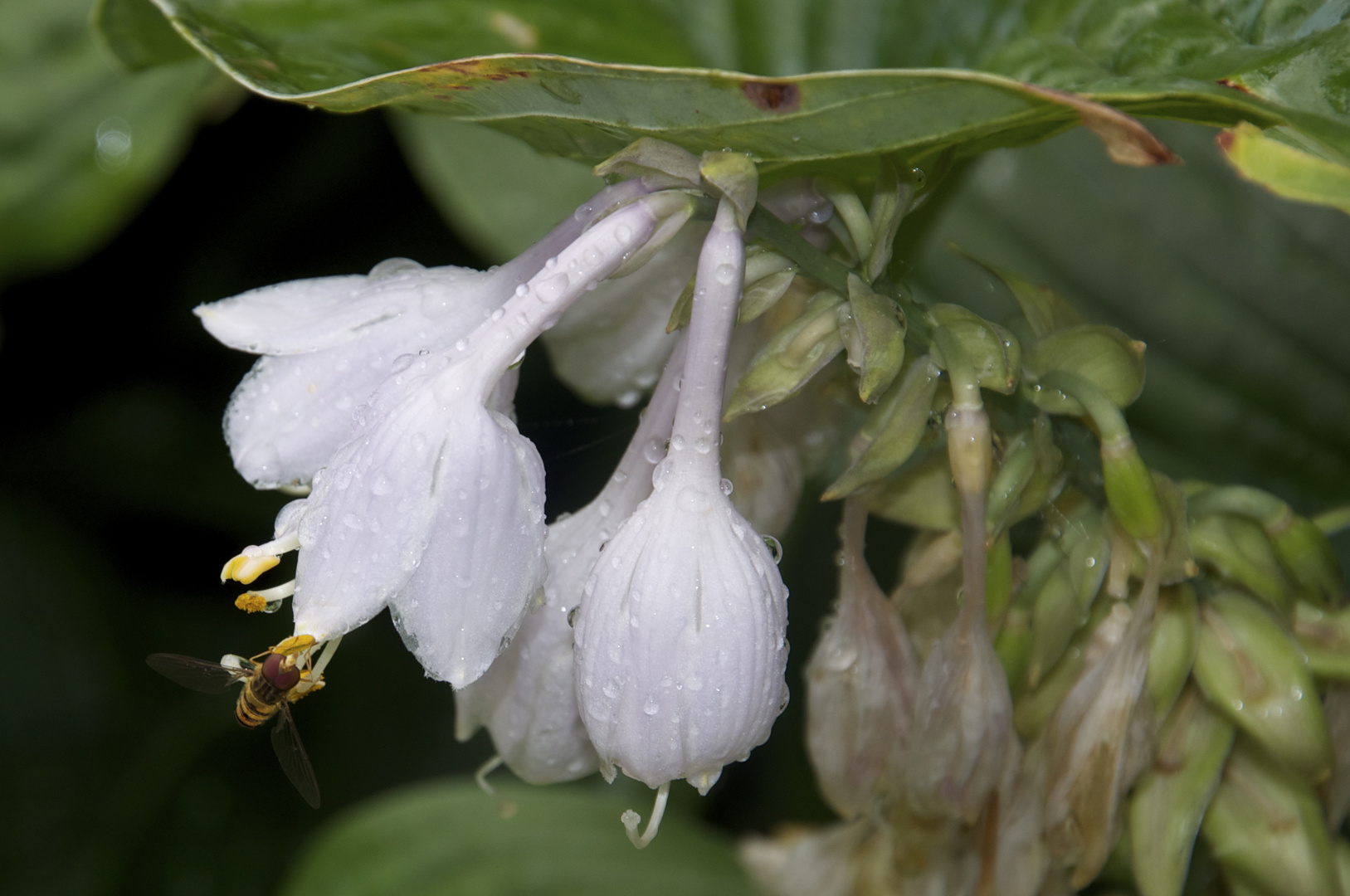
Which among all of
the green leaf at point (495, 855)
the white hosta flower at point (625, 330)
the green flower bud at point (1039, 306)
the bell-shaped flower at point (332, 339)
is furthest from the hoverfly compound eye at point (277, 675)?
the green leaf at point (495, 855)

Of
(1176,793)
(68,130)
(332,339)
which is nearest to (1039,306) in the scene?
(1176,793)

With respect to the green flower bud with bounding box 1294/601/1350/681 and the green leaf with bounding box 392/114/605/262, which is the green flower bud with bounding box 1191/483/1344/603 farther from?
the green leaf with bounding box 392/114/605/262

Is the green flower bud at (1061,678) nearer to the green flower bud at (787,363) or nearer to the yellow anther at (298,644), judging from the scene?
the green flower bud at (787,363)

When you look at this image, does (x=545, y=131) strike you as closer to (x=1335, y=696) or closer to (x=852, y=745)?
(x=852, y=745)

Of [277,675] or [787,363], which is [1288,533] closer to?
[787,363]

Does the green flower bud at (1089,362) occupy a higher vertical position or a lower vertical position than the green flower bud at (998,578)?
higher
